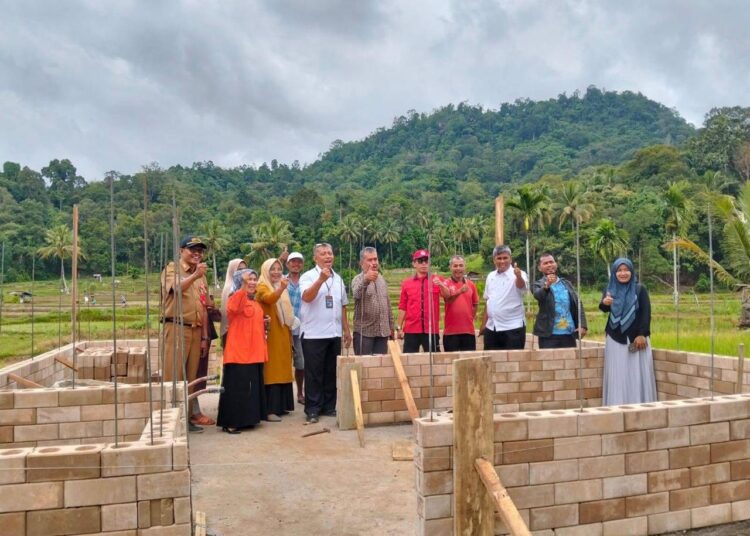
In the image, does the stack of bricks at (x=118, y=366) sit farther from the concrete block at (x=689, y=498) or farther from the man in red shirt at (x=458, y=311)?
the concrete block at (x=689, y=498)

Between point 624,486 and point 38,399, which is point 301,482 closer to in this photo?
point 38,399

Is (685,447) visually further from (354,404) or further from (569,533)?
(354,404)

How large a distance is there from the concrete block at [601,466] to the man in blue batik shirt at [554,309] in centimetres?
283

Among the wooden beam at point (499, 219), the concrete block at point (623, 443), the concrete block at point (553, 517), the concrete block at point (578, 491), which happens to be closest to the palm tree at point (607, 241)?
the wooden beam at point (499, 219)

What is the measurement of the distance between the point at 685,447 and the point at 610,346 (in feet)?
7.03

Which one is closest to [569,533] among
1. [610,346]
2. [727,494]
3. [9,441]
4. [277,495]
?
[727,494]

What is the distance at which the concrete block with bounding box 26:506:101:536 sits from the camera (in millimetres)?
2697

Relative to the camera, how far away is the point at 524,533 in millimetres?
2707

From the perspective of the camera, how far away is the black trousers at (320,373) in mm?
6398

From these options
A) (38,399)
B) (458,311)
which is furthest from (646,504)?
(38,399)

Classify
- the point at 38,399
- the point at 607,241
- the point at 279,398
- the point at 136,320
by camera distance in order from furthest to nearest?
the point at 607,241 → the point at 136,320 → the point at 279,398 → the point at 38,399

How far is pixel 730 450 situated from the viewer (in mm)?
3832

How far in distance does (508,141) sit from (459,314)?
134966mm

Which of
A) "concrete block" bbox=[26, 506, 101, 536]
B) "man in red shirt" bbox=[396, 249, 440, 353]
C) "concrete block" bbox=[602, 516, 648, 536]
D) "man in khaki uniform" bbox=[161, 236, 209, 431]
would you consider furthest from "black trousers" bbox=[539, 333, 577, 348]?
"concrete block" bbox=[26, 506, 101, 536]
